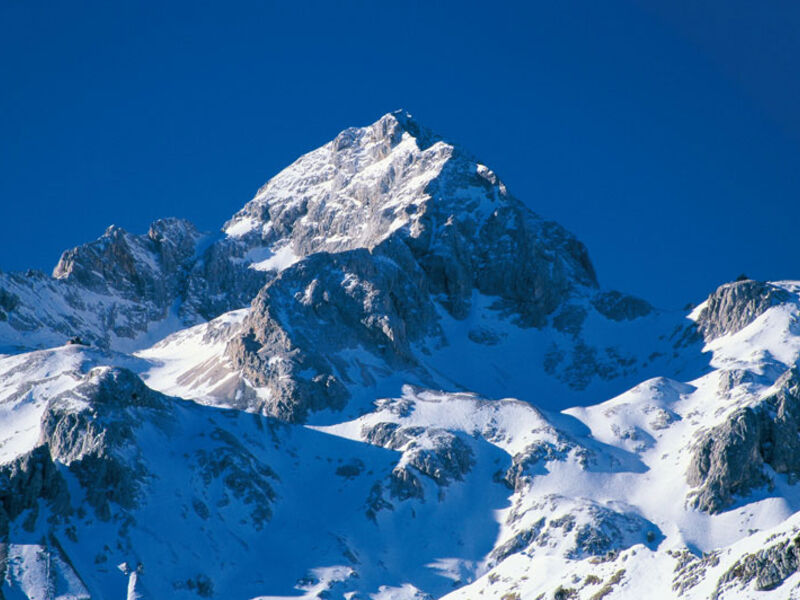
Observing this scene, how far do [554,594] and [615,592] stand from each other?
431 inches

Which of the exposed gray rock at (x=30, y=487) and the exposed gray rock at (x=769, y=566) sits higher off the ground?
the exposed gray rock at (x=30, y=487)

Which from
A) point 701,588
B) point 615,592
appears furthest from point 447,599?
point 701,588

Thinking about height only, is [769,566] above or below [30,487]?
below

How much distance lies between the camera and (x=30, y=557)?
182 metres

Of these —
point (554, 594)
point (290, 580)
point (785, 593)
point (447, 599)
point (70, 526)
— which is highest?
point (70, 526)


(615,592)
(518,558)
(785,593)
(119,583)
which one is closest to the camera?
(785,593)

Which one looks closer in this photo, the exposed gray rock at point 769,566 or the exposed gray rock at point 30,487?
the exposed gray rock at point 769,566

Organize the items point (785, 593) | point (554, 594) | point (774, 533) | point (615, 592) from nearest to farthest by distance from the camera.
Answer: point (785, 593)
point (774, 533)
point (615, 592)
point (554, 594)

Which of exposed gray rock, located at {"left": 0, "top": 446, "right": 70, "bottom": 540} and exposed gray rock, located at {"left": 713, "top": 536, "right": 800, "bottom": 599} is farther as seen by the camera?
exposed gray rock, located at {"left": 0, "top": 446, "right": 70, "bottom": 540}

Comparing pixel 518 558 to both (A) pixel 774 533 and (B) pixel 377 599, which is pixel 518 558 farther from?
(A) pixel 774 533

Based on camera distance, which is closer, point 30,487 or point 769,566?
point 769,566

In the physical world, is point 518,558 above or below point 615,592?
above

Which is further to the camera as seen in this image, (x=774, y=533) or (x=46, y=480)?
(x=46, y=480)

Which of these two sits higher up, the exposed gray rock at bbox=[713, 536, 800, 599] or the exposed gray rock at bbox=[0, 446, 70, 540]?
the exposed gray rock at bbox=[0, 446, 70, 540]
